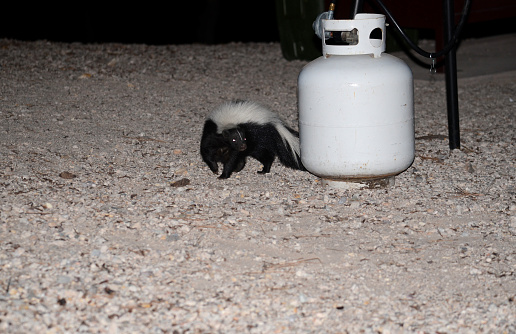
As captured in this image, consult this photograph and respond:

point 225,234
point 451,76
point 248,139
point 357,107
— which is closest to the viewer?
point 225,234

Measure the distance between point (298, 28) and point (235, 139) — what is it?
4.72 m

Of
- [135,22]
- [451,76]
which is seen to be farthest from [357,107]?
[135,22]

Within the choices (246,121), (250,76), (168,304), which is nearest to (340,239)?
(168,304)

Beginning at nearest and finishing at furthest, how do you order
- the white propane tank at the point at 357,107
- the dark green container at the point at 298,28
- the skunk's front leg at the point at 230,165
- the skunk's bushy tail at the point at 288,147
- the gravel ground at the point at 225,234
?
the gravel ground at the point at 225,234, the white propane tank at the point at 357,107, the skunk's front leg at the point at 230,165, the skunk's bushy tail at the point at 288,147, the dark green container at the point at 298,28

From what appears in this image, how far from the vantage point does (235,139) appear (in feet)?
15.9

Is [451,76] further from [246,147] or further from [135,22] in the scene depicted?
[135,22]

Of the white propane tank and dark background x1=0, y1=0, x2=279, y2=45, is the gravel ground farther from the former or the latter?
dark background x1=0, y1=0, x2=279, y2=45

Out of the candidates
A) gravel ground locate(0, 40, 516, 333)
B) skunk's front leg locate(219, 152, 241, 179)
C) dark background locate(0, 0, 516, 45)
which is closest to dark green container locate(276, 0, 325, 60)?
gravel ground locate(0, 40, 516, 333)

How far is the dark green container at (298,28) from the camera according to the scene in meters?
8.96

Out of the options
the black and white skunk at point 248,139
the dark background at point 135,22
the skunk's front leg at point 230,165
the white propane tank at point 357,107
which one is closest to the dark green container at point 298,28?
the black and white skunk at point 248,139

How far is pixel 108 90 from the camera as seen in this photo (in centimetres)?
701

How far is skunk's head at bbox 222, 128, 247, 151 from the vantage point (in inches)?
190

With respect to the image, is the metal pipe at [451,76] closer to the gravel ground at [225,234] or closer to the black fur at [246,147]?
the gravel ground at [225,234]

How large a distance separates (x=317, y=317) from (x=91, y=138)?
127 inches
